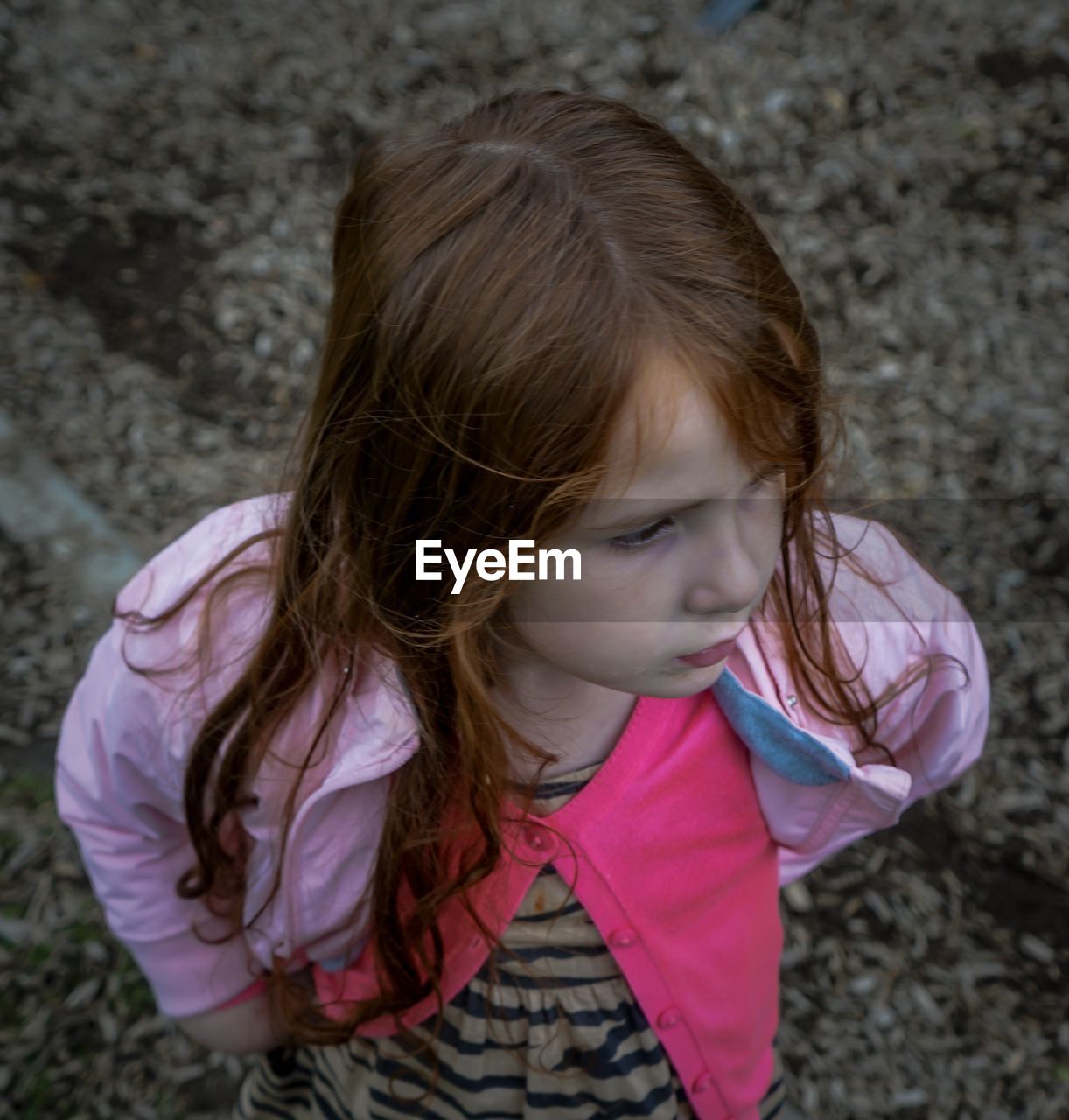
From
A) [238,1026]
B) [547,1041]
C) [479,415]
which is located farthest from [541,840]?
[238,1026]

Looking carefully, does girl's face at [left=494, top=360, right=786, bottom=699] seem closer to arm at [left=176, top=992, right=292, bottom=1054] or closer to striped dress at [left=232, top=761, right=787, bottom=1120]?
striped dress at [left=232, top=761, right=787, bottom=1120]

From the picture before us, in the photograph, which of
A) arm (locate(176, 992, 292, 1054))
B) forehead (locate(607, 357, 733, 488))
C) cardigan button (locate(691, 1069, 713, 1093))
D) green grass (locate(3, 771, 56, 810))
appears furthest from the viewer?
green grass (locate(3, 771, 56, 810))

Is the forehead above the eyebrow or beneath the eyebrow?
above

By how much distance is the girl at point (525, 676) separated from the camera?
1.00m

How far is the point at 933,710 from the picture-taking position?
1427 mm

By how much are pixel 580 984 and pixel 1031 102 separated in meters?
2.90

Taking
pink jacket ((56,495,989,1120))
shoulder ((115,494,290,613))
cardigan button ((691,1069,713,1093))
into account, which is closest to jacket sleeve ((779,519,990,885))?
pink jacket ((56,495,989,1120))

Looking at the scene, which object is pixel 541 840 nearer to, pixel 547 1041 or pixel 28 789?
pixel 547 1041

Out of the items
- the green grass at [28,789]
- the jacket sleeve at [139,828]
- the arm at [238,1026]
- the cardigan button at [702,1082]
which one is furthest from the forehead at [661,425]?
the green grass at [28,789]

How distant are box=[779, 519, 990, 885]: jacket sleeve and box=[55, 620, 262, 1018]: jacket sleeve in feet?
2.43

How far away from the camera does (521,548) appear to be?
105 centimetres

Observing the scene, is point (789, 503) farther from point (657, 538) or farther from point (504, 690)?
point (504, 690)

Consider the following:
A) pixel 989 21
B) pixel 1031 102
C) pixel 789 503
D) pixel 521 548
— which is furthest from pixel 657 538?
pixel 989 21

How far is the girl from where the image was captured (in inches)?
39.4
